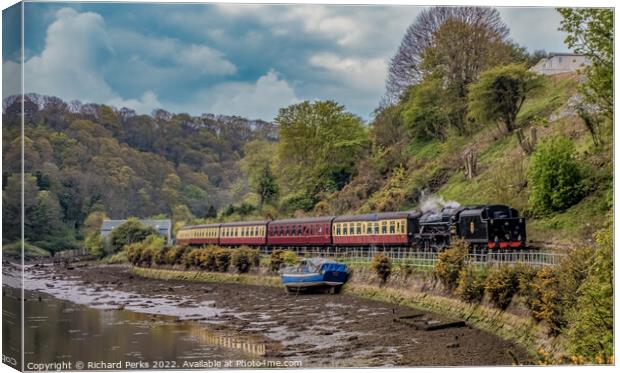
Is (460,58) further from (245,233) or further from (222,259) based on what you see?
(222,259)

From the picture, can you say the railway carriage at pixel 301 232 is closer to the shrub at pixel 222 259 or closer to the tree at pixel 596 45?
the shrub at pixel 222 259

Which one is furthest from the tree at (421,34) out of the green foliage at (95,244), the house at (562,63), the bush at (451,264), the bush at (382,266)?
the green foliage at (95,244)

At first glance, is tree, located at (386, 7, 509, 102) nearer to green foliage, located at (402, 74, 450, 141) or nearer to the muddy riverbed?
green foliage, located at (402, 74, 450, 141)

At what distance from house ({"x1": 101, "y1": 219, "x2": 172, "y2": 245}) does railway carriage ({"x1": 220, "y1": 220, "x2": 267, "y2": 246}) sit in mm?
1146

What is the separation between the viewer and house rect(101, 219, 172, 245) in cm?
1634

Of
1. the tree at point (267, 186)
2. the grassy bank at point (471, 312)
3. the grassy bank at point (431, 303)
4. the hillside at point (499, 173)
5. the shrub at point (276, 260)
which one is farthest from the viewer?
the shrub at point (276, 260)

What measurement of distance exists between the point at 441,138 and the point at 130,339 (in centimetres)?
710

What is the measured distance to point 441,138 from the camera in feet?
55.3

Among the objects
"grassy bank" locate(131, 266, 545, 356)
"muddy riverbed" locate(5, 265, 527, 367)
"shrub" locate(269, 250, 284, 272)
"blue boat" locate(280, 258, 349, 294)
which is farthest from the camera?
"shrub" locate(269, 250, 284, 272)

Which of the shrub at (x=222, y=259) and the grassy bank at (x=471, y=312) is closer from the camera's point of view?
the grassy bank at (x=471, y=312)

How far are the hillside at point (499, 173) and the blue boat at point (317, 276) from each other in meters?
1.30

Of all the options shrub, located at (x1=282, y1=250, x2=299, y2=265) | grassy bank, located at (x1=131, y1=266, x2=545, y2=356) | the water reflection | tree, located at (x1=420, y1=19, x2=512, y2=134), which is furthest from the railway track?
the water reflection

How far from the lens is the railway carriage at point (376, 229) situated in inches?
715

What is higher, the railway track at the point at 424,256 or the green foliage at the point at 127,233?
the green foliage at the point at 127,233
